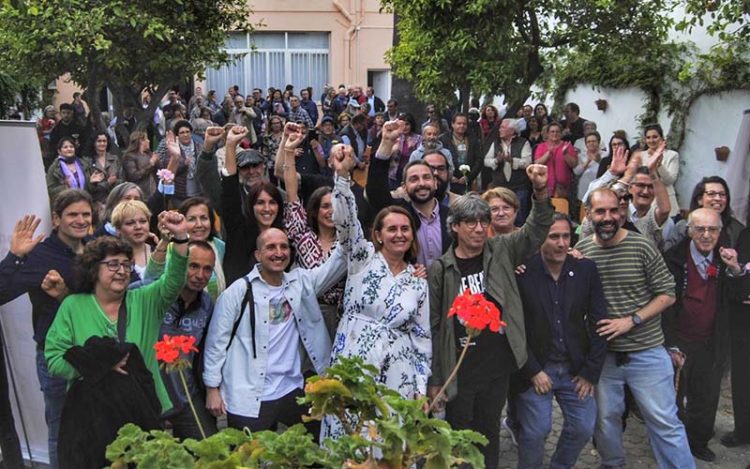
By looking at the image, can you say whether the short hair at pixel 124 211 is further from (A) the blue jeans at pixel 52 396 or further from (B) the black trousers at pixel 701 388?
(B) the black trousers at pixel 701 388

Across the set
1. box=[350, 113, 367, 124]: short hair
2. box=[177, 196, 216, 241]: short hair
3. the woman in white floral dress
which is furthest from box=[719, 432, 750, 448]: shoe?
box=[350, 113, 367, 124]: short hair

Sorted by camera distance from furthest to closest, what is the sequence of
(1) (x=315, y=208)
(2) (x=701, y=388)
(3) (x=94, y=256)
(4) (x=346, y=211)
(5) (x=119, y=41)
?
(5) (x=119, y=41) → (2) (x=701, y=388) → (1) (x=315, y=208) → (4) (x=346, y=211) → (3) (x=94, y=256)

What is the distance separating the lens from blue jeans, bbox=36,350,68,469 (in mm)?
4516

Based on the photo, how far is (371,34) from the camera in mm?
25203

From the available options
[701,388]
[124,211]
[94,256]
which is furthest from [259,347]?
[701,388]

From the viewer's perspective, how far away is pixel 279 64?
25.9 m

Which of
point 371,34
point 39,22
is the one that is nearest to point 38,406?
point 39,22

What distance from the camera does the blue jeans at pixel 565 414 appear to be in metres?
4.77

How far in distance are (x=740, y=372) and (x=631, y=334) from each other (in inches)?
67.8

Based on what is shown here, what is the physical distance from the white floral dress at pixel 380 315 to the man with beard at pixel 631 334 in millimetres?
1230

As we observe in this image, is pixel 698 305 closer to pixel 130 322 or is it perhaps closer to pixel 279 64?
pixel 130 322

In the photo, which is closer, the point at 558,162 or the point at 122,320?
the point at 122,320

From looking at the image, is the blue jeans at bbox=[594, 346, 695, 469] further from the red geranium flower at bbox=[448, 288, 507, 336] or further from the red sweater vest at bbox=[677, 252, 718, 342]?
the red geranium flower at bbox=[448, 288, 507, 336]

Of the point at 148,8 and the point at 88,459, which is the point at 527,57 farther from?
the point at 88,459
